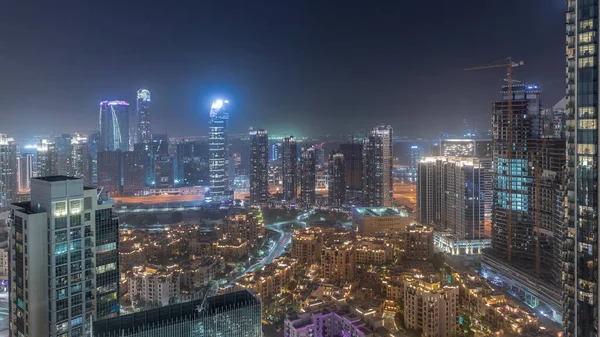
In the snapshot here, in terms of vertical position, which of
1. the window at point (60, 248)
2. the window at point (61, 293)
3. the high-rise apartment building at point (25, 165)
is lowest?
the window at point (61, 293)

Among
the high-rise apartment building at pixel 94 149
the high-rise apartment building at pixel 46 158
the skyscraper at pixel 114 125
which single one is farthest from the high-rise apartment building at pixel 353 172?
the high-rise apartment building at pixel 46 158

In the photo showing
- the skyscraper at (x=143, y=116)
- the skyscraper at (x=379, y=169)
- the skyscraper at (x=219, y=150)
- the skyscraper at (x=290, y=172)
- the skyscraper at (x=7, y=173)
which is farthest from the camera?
the skyscraper at (x=143, y=116)

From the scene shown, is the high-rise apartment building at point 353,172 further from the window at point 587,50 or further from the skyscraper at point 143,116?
the window at point 587,50

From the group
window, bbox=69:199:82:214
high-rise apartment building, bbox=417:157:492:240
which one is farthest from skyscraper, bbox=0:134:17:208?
high-rise apartment building, bbox=417:157:492:240

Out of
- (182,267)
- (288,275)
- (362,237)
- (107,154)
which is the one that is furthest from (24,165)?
(362,237)

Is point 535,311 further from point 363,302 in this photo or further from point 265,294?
point 265,294

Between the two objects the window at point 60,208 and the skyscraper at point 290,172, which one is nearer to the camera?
the window at point 60,208

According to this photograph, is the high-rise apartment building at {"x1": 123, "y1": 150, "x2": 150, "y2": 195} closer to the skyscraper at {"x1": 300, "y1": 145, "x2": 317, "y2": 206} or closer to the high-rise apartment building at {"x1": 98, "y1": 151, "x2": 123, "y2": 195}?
the high-rise apartment building at {"x1": 98, "y1": 151, "x2": 123, "y2": 195}
